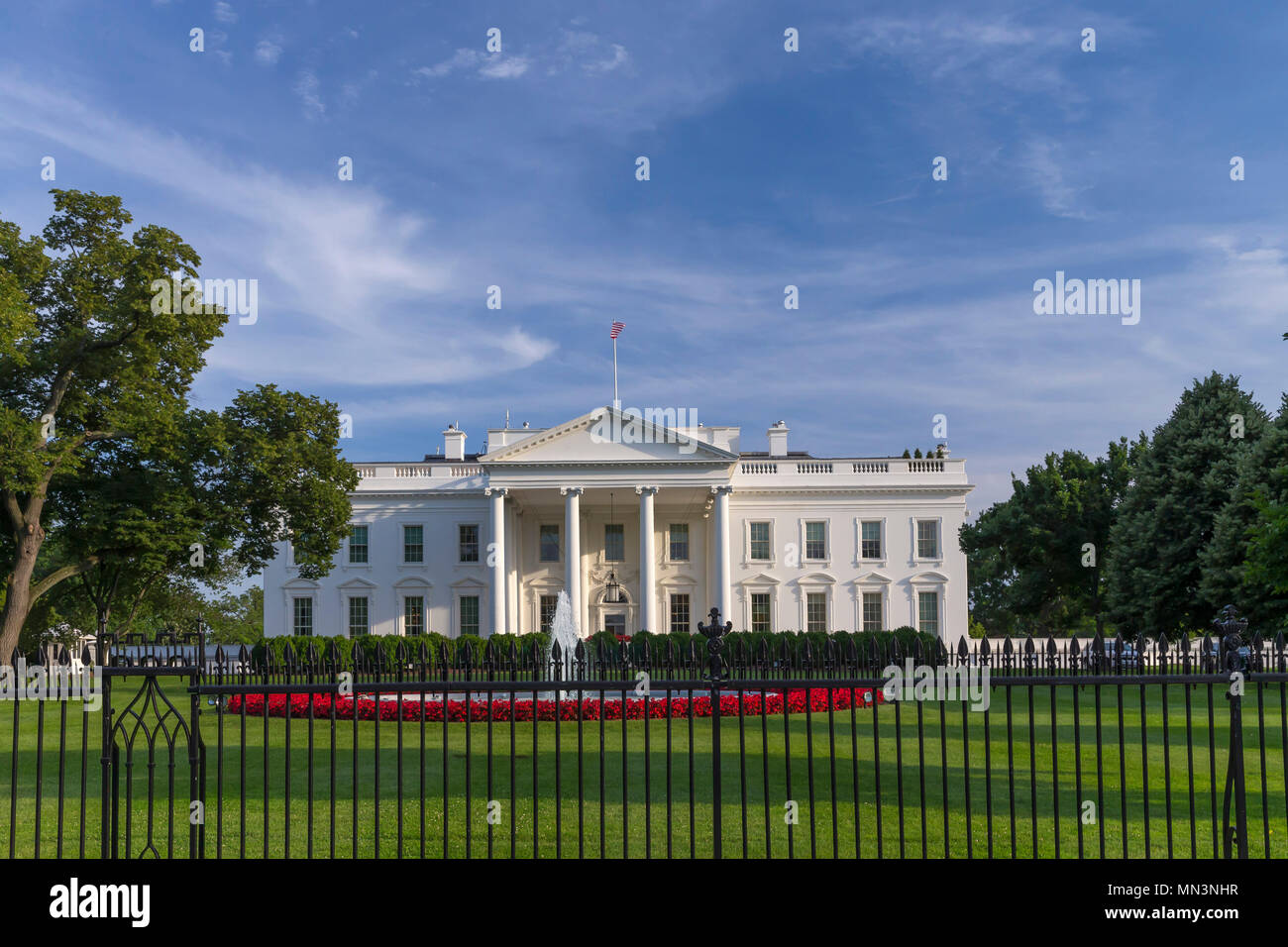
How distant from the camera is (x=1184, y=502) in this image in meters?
34.4

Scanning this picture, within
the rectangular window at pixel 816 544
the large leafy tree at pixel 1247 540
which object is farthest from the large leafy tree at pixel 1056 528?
the large leafy tree at pixel 1247 540

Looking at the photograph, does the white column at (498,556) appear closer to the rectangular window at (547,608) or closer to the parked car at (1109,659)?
the rectangular window at (547,608)

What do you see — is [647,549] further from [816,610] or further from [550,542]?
[816,610]

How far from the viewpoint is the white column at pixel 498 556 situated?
3959 cm

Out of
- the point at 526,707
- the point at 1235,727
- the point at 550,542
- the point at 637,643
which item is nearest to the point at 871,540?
the point at 550,542

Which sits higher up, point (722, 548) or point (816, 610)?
point (722, 548)

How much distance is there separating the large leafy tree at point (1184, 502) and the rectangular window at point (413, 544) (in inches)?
1174

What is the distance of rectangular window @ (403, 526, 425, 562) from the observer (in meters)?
44.2

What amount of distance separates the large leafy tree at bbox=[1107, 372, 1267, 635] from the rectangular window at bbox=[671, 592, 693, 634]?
18519 millimetres

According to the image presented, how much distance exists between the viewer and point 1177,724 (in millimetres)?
14164

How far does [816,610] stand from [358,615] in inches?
843

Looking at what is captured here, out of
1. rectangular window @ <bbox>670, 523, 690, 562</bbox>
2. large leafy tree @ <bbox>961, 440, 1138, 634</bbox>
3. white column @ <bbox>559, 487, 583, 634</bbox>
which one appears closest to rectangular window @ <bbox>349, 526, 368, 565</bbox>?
white column @ <bbox>559, 487, 583, 634</bbox>

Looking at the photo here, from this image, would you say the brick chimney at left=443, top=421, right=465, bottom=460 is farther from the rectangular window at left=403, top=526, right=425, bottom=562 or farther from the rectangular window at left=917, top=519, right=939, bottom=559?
the rectangular window at left=917, top=519, right=939, bottom=559
